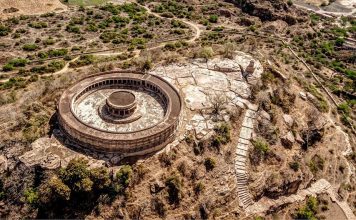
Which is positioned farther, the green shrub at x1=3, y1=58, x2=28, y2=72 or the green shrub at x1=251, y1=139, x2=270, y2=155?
the green shrub at x1=3, y1=58, x2=28, y2=72

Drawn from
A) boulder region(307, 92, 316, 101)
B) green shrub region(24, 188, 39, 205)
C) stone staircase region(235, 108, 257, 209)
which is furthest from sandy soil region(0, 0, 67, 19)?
stone staircase region(235, 108, 257, 209)

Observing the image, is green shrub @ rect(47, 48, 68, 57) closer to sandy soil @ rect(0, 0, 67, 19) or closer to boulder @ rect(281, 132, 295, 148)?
sandy soil @ rect(0, 0, 67, 19)

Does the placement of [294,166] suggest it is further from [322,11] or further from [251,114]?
[322,11]

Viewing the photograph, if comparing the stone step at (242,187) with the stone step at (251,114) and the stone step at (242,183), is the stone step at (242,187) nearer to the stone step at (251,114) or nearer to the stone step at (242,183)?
the stone step at (242,183)

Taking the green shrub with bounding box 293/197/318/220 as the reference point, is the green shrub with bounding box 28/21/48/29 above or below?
above

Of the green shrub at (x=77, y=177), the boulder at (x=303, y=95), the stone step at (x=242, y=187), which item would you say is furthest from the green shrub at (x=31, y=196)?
the boulder at (x=303, y=95)

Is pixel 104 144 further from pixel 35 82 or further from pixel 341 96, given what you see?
pixel 341 96

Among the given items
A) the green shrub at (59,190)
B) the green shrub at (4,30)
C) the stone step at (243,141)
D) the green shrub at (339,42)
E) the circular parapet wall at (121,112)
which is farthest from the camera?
the green shrub at (339,42)
